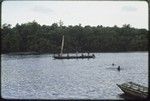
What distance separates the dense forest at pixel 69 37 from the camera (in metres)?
37.3

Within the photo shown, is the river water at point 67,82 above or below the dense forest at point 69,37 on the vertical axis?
below

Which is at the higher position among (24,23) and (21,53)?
(24,23)

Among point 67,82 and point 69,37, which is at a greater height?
point 69,37

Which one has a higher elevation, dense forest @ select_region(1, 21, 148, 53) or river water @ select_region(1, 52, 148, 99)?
dense forest @ select_region(1, 21, 148, 53)

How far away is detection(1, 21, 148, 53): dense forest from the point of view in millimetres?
37344

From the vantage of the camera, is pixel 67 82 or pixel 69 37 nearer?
pixel 67 82

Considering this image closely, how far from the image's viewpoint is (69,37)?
1523 inches

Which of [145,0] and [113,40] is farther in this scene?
[113,40]

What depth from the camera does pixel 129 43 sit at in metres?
37.8

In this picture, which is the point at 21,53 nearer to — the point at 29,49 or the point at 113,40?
the point at 29,49

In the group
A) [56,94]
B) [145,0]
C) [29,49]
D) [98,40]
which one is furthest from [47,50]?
[145,0]

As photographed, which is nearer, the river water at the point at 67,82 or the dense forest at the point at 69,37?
the river water at the point at 67,82

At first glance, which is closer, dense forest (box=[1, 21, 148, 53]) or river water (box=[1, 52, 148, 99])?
river water (box=[1, 52, 148, 99])

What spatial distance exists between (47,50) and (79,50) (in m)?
4.14
